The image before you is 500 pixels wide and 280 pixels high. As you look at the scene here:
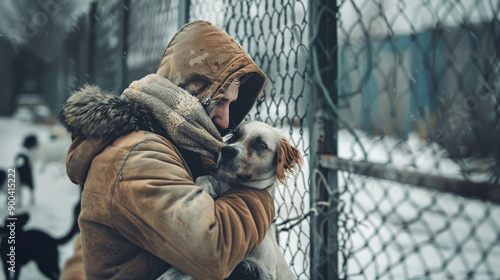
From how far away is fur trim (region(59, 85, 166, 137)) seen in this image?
1140 millimetres

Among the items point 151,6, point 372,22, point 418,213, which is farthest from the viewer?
point 151,6

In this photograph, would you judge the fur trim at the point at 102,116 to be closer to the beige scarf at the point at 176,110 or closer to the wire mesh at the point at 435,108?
the beige scarf at the point at 176,110

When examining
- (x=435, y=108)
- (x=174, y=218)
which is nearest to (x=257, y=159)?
(x=174, y=218)

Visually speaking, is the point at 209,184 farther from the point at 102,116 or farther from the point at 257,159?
the point at 102,116

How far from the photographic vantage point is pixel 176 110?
1206 mm

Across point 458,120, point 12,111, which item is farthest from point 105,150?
point 12,111

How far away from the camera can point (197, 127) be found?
1.23m

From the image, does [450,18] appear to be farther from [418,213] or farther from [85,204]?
[85,204]

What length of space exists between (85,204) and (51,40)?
2780 millimetres

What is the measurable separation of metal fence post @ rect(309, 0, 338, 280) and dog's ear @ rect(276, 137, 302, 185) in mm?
69

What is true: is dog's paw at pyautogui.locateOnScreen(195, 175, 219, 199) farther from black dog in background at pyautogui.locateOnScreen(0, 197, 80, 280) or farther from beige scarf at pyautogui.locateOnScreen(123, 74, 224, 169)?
black dog in background at pyautogui.locateOnScreen(0, 197, 80, 280)

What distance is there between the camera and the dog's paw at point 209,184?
1.28m

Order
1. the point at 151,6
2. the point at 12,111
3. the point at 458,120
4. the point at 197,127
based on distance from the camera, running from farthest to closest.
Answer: the point at 12,111, the point at 151,6, the point at 197,127, the point at 458,120

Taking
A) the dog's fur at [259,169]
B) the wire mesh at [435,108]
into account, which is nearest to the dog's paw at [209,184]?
the dog's fur at [259,169]
